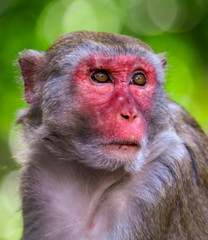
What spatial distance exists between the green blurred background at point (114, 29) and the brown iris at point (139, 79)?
4.53m

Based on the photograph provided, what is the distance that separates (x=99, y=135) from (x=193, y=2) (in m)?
7.19

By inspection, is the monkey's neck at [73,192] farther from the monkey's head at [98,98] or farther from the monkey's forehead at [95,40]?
the monkey's forehead at [95,40]

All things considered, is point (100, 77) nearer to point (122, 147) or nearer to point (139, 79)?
point (139, 79)


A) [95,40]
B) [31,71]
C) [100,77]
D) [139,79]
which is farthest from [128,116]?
[31,71]

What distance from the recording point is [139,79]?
5.45 metres

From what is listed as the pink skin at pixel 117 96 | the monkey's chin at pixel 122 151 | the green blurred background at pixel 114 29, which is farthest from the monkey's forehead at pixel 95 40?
the green blurred background at pixel 114 29

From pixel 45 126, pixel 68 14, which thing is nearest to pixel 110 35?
pixel 45 126

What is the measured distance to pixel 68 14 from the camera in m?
11.5

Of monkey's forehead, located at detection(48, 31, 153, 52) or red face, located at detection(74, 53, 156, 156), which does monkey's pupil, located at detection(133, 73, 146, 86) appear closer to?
red face, located at detection(74, 53, 156, 156)

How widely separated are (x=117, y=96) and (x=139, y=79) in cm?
52

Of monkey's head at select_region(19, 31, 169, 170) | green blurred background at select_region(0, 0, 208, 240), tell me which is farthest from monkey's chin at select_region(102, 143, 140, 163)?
green blurred background at select_region(0, 0, 208, 240)

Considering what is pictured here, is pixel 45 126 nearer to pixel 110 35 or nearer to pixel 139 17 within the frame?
pixel 110 35

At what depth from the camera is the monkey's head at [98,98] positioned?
4953 millimetres

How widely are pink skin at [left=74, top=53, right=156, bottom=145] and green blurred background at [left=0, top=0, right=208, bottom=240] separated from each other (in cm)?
463
